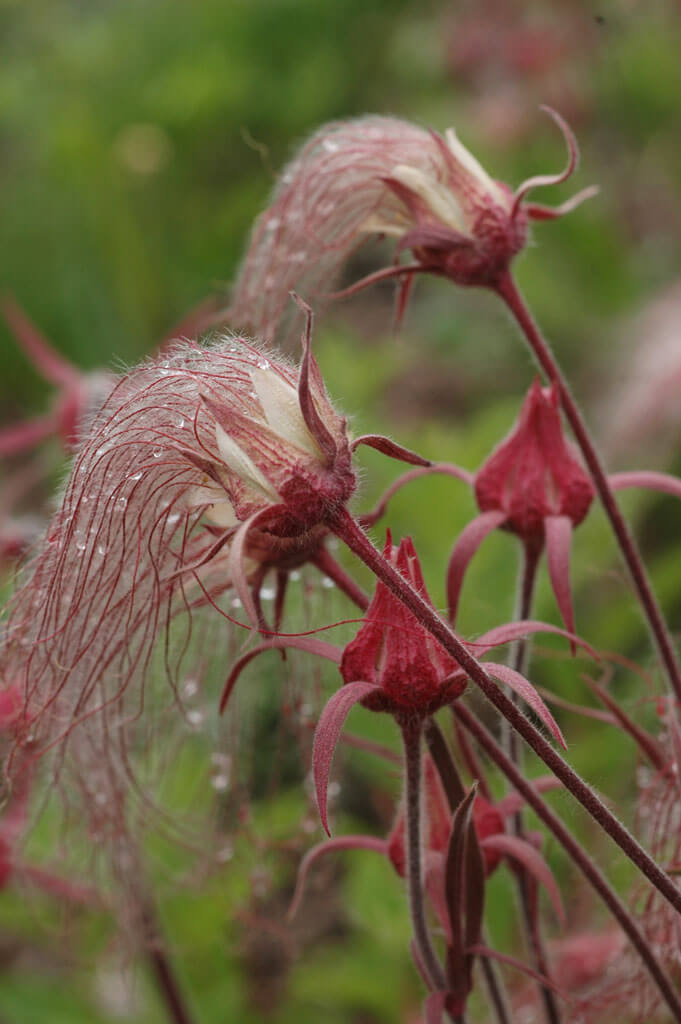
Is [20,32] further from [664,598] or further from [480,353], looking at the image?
[664,598]

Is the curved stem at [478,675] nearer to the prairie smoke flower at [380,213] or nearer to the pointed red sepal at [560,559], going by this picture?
the pointed red sepal at [560,559]

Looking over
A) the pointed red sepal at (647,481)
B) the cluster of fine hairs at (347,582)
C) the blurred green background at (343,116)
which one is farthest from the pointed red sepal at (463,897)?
the blurred green background at (343,116)

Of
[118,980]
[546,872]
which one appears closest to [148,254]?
[118,980]

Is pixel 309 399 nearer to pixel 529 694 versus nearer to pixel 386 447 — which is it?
pixel 386 447

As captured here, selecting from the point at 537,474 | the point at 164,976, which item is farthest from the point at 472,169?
the point at 164,976

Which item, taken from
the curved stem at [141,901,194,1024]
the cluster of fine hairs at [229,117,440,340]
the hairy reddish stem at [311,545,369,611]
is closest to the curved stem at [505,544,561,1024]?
the hairy reddish stem at [311,545,369,611]

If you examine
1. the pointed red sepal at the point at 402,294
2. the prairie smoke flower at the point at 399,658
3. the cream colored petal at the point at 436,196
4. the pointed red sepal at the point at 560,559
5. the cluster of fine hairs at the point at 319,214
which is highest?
the cluster of fine hairs at the point at 319,214
